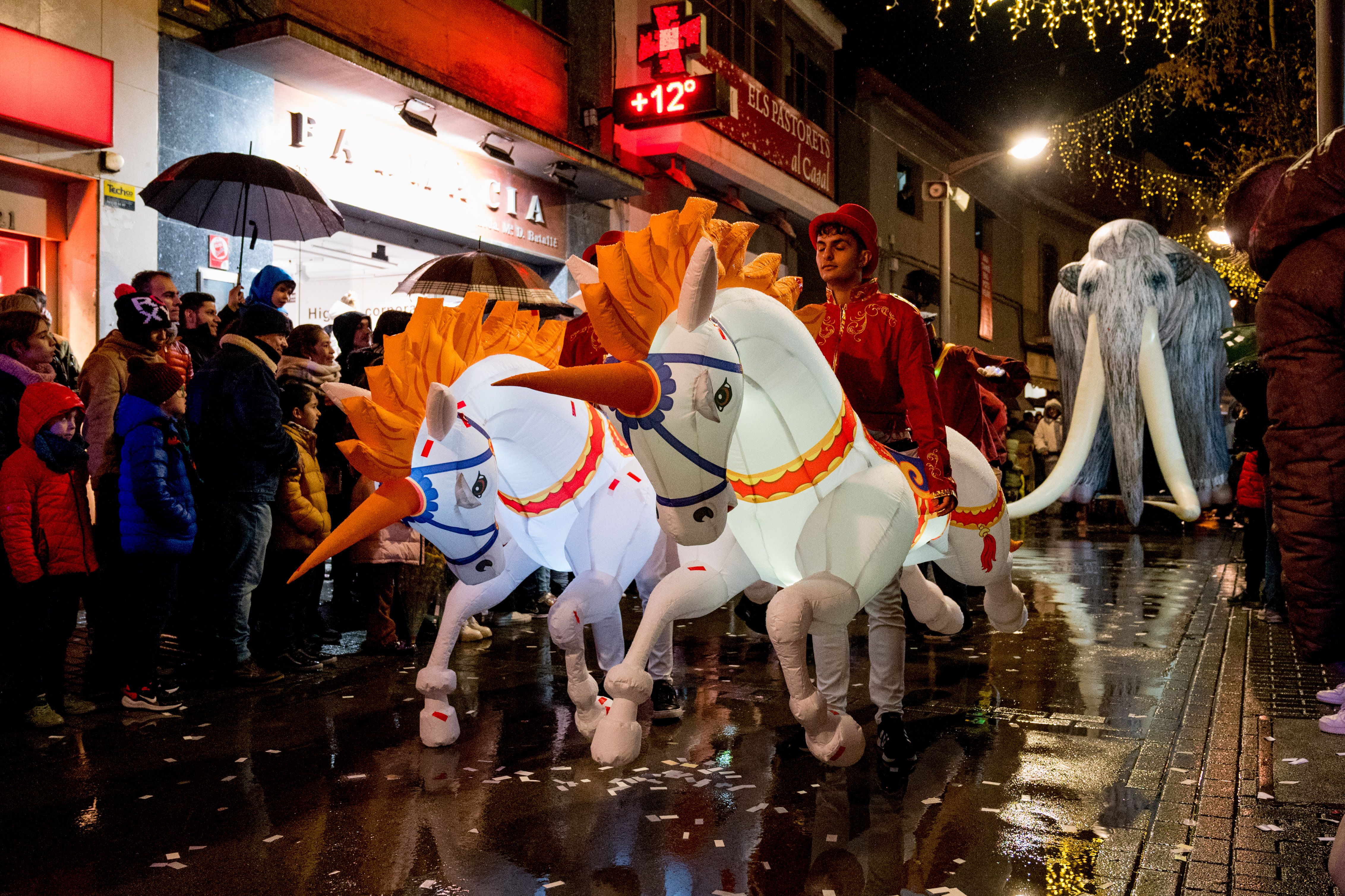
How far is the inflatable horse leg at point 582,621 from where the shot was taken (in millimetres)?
4500

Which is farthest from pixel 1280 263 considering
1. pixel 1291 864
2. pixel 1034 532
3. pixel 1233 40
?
pixel 1034 532

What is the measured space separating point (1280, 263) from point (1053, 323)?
68.5 inches

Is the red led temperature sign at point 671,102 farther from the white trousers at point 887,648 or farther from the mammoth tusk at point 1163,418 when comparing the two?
the mammoth tusk at point 1163,418

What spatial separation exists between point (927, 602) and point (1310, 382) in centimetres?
275

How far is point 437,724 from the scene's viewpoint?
16.6ft

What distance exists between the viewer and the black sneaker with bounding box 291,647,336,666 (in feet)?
22.7

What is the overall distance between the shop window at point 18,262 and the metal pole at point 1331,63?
8830 millimetres

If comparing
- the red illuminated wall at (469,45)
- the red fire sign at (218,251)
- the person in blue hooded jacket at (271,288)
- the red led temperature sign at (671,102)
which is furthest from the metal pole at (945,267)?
the person in blue hooded jacket at (271,288)

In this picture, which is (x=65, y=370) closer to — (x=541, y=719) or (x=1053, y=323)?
(x=541, y=719)

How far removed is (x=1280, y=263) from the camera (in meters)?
2.28

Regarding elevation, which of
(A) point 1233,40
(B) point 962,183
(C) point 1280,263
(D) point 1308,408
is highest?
(B) point 962,183

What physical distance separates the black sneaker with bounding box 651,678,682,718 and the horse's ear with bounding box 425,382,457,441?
1.99 meters

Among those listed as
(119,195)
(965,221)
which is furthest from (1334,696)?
(965,221)

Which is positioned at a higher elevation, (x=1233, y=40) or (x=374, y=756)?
(x=1233, y=40)
